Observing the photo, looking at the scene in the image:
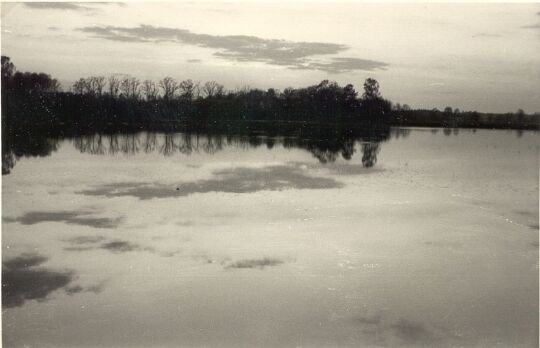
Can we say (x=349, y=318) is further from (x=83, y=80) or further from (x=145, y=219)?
(x=83, y=80)

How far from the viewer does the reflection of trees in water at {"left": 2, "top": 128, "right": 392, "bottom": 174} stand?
1491cm

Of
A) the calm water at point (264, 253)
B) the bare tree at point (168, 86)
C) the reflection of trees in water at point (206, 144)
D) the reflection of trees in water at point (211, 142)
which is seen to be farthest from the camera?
the reflection of trees in water at point (206, 144)

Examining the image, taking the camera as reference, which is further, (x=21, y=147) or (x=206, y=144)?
(x=206, y=144)

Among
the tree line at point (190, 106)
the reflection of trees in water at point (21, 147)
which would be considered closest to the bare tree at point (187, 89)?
the tree line at point (190, 106)

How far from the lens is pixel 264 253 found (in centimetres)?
842

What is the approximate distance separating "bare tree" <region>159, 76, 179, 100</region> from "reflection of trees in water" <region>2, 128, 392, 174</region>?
8.14 feet

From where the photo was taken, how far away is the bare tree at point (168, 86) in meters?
11.8

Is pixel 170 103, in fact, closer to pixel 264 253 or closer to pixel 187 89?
pixel 187 89

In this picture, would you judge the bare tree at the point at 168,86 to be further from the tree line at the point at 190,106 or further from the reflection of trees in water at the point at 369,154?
the reflection of trees in water at the point at 369,154

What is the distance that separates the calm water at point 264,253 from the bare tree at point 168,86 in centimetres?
203

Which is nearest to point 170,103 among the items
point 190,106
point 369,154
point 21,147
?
point 190,106

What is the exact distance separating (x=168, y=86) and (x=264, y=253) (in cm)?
582

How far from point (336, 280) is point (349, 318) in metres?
0.87

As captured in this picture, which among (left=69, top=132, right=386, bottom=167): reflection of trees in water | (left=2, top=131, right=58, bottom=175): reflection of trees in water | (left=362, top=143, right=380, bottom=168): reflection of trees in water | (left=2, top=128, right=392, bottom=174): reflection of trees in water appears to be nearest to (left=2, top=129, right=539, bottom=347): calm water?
(left=2, top=131, right=58, bottom=175): reflection of trees in water
